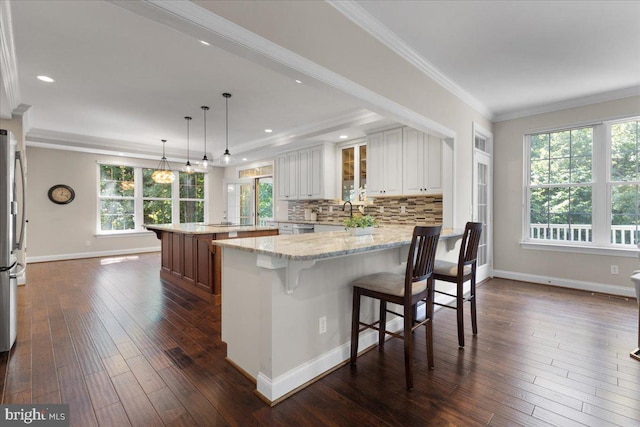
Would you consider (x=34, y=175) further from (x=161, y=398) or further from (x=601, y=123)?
(x=601, y=123)

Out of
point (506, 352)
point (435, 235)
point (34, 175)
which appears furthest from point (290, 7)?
point (34, 175)

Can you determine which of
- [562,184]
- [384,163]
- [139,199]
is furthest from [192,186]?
[562,184]

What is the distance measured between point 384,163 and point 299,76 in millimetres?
3054

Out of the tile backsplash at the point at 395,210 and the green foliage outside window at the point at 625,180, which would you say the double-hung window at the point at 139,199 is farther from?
the green foliage outside window at the point at 625,180

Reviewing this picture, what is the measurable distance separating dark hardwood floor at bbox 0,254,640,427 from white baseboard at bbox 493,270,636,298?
1.99 ft

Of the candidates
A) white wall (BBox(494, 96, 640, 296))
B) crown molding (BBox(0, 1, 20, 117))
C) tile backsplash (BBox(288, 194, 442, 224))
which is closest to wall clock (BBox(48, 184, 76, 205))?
crown molding (BBox(0, 1, 20, 117))

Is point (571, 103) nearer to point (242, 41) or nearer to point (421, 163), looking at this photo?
point (421, 163)

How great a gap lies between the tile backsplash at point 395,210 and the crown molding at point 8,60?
4.86 meters

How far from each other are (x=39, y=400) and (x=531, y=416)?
2961 millimetres

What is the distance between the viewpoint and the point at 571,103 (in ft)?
14.4

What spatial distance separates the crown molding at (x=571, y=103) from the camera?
400cm

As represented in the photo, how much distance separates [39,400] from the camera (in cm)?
187

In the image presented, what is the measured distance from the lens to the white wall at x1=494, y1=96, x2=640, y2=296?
4098 mm

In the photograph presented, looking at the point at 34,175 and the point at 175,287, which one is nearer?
the point at 175,287
